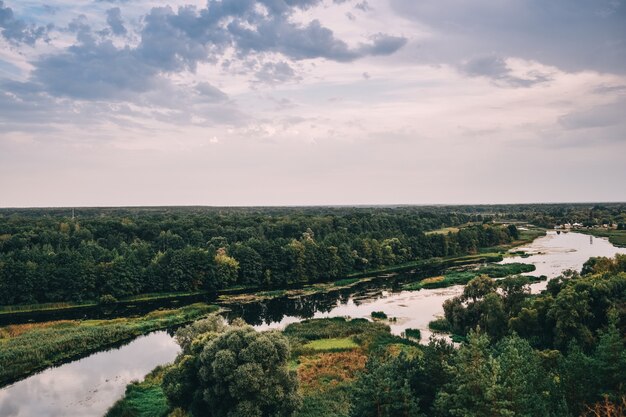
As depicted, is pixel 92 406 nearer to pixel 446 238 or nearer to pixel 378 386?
pixel 378 386

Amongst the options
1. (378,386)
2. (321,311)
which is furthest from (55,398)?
(321,311)

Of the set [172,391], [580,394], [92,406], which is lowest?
[92,406]

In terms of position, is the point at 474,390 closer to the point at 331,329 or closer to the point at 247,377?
the point at 247,377

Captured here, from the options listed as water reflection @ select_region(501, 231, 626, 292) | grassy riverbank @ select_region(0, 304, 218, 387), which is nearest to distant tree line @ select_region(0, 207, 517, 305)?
grassy riverbank @ select_region(0, 304, 218, 387)

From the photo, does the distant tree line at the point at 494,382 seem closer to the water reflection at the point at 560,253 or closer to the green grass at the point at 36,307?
the water reflection at the point at 560,253

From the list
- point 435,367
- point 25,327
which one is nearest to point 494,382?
point 435,367
